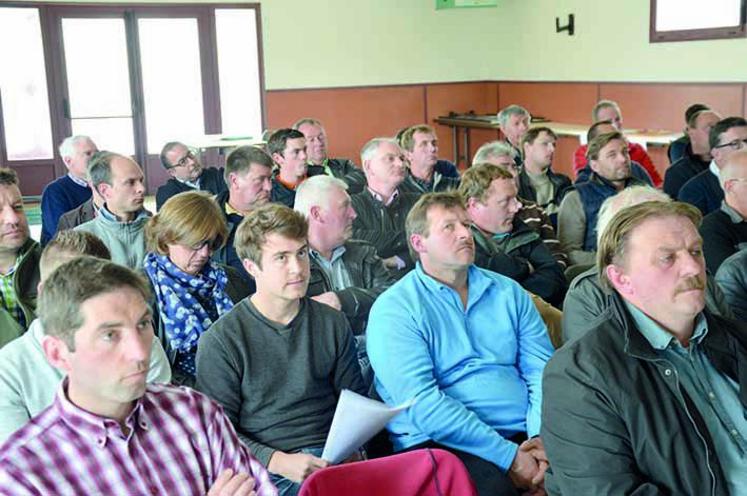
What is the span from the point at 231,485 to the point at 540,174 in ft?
13.8

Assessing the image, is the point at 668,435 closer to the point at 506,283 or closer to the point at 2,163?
the point at 506,283

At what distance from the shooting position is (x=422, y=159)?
517cm

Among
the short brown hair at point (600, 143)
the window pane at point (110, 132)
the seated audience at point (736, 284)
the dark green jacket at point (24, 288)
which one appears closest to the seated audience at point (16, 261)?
the dark green jacket at point (24, 288)

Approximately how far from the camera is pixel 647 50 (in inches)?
332

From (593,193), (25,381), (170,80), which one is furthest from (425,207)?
(170,80)

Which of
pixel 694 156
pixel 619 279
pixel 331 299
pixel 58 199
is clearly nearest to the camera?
pixel 619 279

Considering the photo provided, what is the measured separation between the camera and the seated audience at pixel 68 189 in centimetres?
498

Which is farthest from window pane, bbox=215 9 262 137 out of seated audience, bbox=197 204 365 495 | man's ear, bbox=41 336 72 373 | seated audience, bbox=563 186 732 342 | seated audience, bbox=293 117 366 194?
man's ear, bbox=41 336 72 373

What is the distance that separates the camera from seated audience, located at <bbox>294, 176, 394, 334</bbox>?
10.5 feet

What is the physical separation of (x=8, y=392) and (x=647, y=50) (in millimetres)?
7845

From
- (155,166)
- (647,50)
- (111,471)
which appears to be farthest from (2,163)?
(111,471)

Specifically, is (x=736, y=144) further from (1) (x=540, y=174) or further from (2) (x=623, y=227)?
(2) (x=623, y=227)

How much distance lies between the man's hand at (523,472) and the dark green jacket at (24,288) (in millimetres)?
1786

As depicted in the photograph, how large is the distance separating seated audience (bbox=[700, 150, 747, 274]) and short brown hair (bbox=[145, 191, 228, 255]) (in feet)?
6.49
